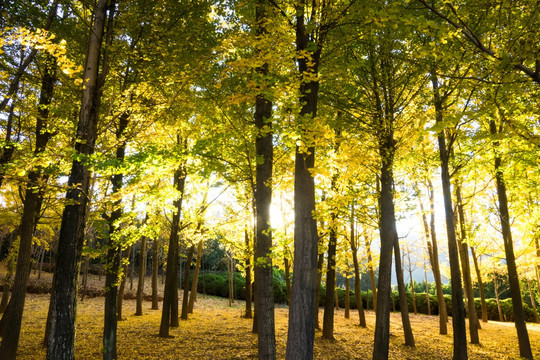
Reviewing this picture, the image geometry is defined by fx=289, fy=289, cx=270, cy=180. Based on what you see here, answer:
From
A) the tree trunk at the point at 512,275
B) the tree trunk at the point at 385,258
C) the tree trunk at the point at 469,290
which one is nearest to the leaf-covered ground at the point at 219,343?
the tree trunk at the point at 469,290

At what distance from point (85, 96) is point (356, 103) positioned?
20.0 ft

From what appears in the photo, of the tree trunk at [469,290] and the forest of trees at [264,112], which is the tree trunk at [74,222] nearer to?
the forest of trees at [264,112]

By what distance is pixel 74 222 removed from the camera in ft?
15.6

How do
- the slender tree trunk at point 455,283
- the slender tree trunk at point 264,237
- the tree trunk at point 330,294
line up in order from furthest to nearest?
1. the tree trunk at point 330,294
2. the slender tree trunk at point 455,283
3. the slender tree trunk at point 264,237

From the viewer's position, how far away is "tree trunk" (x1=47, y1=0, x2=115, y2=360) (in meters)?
4.31

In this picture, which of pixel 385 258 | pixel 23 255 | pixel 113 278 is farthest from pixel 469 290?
pixel 23 255

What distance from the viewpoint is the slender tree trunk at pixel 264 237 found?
5715 millimetres

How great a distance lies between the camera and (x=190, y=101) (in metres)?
7.23

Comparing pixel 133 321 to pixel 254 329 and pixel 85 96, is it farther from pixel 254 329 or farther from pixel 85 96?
pixel 85 96

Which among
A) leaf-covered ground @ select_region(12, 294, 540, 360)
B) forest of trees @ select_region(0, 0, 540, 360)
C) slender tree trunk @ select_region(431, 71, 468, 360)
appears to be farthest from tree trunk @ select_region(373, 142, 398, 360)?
leaf-covered ground @ select_region(12, 294, 540, 360)

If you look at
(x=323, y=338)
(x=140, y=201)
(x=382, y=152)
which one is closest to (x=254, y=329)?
(x=323, y=338)

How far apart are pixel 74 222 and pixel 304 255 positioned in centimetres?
385

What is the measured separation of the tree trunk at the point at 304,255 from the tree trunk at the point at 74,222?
134 inches

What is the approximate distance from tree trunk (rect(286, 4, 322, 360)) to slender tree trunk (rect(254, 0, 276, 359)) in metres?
0.86
